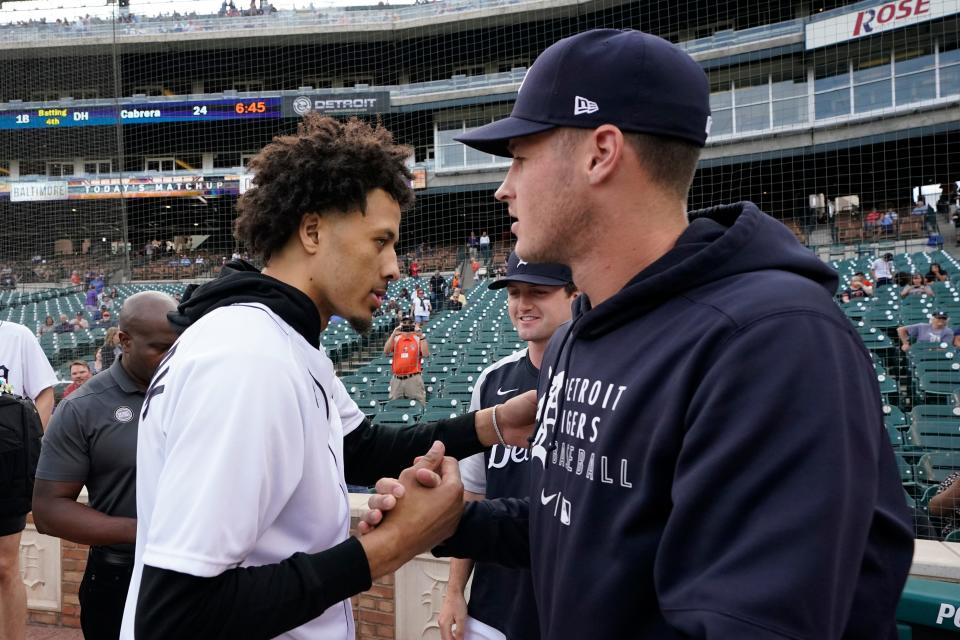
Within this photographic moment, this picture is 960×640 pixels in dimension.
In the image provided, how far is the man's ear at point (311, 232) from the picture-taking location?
1.63 metres

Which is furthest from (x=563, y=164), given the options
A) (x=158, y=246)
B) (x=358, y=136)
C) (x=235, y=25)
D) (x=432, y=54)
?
(x=235, y=25)

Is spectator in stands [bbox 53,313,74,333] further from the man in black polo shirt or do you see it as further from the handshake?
the handshake

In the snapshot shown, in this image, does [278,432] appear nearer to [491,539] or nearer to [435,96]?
[491,539]

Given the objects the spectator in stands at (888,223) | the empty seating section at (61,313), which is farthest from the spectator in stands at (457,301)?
the spectator in stands at (888,223)

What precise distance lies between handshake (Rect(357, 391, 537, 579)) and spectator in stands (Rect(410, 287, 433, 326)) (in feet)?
41.1

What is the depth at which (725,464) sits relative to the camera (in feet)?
2.79

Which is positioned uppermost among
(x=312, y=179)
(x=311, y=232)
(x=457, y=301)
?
(x=312, y=179)

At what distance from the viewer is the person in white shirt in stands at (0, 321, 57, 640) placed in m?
3.35

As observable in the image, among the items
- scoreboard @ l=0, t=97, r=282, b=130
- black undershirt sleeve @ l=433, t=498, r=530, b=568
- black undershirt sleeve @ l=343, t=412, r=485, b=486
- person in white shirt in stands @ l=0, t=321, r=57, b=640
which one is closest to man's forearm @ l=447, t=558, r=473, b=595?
black undershirt sleeve @ l=343, t=412, r=485, b=486

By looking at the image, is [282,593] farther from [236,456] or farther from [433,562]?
[433,562]

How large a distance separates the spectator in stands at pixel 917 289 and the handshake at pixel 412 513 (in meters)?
11.2

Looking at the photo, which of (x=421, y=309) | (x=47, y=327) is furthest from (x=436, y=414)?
(x=47, y=327)

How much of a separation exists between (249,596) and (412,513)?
374mm

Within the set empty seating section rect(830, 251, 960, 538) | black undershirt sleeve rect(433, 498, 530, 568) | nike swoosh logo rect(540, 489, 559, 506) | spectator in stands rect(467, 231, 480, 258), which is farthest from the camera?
spectator in stands rect(467, 231, 480, 258)
